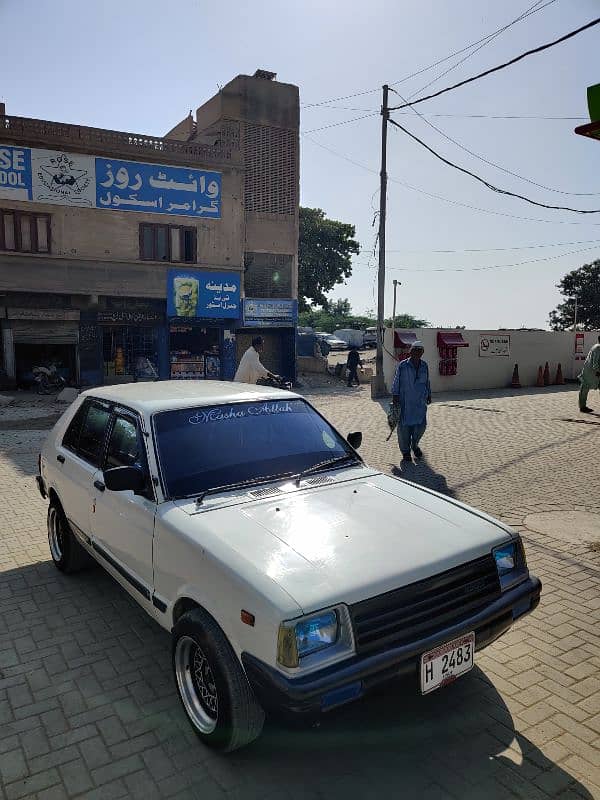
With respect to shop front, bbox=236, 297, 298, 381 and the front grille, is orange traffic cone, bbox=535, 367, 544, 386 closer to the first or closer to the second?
shop front, bbox=236, 297, 298, 381

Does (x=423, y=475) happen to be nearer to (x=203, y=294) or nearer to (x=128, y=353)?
(x=203, y=294)

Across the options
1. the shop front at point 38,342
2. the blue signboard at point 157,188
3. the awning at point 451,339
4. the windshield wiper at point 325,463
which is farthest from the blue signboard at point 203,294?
the windshield wiper at point 325,463

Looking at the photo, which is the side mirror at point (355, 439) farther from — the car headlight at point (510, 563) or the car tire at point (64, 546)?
the car tire at point (64, 546)

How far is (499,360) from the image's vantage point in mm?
20391

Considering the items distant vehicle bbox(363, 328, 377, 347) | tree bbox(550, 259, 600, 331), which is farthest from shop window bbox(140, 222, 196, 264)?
tree bbox(550, 259, 600, 331)


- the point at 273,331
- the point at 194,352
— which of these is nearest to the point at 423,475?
the point at 194,352

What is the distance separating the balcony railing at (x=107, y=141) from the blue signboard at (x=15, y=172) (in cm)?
42

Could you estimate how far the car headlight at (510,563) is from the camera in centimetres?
299

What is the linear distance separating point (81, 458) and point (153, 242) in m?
19.5

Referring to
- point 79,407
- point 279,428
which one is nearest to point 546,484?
point 279,428

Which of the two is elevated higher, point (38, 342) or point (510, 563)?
point (38, 342)

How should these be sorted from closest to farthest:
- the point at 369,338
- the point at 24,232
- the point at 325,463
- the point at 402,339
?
the point at 325,463 < the point at 402,339 < the point at 24,232 < the point at 369,338

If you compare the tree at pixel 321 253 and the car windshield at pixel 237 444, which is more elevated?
the tree at pixel 321 253

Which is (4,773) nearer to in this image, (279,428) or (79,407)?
(279,428)
